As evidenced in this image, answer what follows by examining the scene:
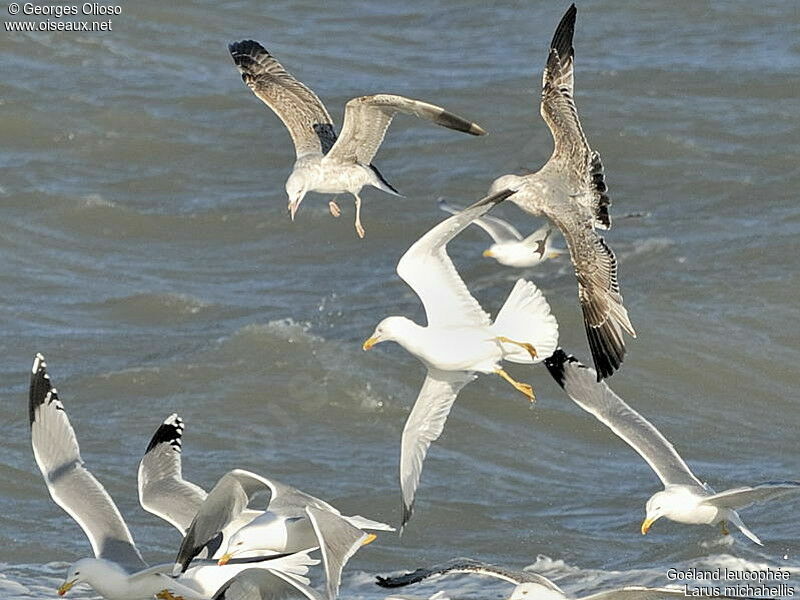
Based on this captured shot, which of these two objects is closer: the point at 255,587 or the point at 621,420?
the point at 255,587

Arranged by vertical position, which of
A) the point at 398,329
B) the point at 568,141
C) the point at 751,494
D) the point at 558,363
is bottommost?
the point at 751,494

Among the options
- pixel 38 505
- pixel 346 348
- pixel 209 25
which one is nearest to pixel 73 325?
pixel 346 348

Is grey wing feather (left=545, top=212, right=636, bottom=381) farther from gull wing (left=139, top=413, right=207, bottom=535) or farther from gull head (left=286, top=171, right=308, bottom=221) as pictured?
gull wing (left=139, top=413, right=207, bottom=535)

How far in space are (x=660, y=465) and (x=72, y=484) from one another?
2731 mm

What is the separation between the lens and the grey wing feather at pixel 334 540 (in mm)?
6309

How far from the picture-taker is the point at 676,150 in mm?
15250

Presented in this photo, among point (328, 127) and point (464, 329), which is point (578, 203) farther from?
point (328, 127)

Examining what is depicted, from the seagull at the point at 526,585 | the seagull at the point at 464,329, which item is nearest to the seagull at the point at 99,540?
the seagull at the point at 526,585

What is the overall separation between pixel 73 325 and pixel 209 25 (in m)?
7.60

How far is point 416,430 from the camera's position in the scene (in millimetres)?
7648

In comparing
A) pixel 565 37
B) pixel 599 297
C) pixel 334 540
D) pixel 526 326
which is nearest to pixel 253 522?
pixel 334 540

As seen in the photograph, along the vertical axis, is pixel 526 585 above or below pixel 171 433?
below

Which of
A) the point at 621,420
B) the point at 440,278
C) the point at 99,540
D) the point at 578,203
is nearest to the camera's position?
the point at 440,278

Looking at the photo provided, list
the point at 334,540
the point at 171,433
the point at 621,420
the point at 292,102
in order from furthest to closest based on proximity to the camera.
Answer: the point at 292,102
the point at 621,420
the point at 171,433
the point at 334,540
